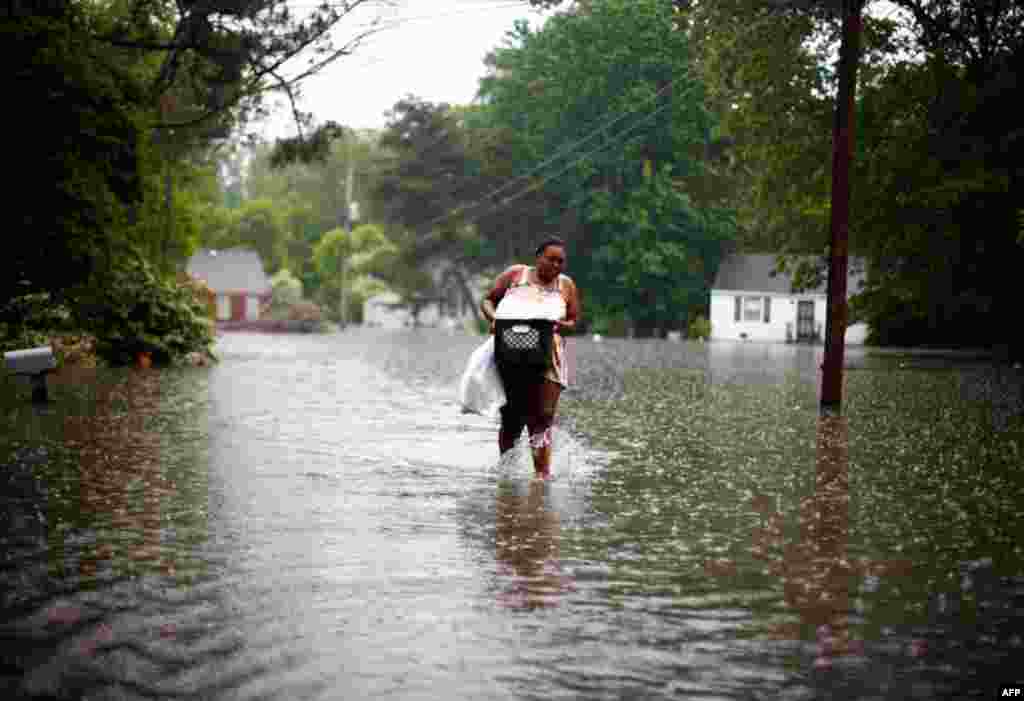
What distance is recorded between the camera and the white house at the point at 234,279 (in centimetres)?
12144

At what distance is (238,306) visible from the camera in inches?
4811

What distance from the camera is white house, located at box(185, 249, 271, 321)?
398 ft

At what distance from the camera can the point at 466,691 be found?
18.0 feet

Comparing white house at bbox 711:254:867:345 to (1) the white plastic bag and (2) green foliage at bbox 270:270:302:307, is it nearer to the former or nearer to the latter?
(2) green foliage at bbox 270:270:302:307

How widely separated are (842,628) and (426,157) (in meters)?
97.3

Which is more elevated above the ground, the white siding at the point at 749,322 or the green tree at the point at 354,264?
the green tree at the point at 354,264

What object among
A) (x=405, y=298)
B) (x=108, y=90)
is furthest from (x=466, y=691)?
(x=405, y=298)

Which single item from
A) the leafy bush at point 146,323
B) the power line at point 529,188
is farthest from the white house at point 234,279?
the leafy bush at point 146,323

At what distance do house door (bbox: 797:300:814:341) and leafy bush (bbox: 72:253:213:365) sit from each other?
6214 centimetres

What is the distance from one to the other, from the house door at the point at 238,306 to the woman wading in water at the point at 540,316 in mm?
110726

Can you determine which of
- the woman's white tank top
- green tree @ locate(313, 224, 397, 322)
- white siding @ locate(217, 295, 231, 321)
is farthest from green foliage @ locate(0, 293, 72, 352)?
white siding @ locate(217, 295, 231, 321)

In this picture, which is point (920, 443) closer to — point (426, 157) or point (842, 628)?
point (842, 628)

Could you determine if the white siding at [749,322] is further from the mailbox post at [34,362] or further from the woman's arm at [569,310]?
the woman's arm at [569,310]

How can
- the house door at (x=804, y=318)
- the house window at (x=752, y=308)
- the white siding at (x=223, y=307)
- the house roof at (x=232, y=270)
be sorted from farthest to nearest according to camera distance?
the white siding at (x=223, y=307) < the house roof at (x=232, y=270) < the house door at (x=804, y=318) < the house window at (x=752, y=308)
